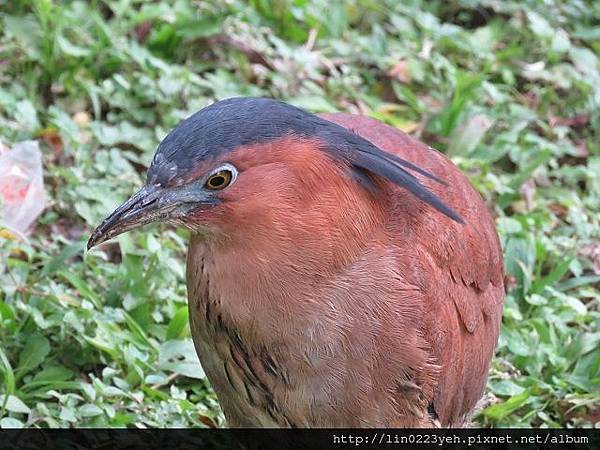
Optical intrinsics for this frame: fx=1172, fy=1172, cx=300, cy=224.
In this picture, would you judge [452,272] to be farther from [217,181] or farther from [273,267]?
[217,181]

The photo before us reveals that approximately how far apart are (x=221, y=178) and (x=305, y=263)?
37 cm

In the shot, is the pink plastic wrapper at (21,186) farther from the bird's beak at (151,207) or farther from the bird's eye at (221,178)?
the bird's eye at (221,178)

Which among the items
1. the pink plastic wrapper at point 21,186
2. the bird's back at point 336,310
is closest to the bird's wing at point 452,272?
A: the bird's back at point 336,310

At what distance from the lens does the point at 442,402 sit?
4.05 meters

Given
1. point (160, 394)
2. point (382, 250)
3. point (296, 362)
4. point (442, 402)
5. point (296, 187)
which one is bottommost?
point (160, 394)

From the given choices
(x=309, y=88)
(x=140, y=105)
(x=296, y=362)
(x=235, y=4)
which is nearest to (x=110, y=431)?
(x=296, y=362)

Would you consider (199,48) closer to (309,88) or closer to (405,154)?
(309,88)

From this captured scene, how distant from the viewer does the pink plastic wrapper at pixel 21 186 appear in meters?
5.13

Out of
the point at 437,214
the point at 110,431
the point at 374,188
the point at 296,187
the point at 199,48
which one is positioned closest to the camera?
the point at 296,187

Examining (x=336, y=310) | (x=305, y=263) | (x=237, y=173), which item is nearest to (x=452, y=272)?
(x=336, y=310)

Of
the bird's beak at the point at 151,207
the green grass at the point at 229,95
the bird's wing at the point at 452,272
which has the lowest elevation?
the green grass at the point at 229,95

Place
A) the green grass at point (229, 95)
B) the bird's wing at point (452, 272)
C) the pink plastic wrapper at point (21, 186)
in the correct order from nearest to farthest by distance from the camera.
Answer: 1. the bird's wing at point (452, 272)
2. the green grass at point (229, 95)
3. the pink plastic wrapper at point (21, 186)

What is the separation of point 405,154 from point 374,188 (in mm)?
441

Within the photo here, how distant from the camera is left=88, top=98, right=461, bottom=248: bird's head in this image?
134 inches
